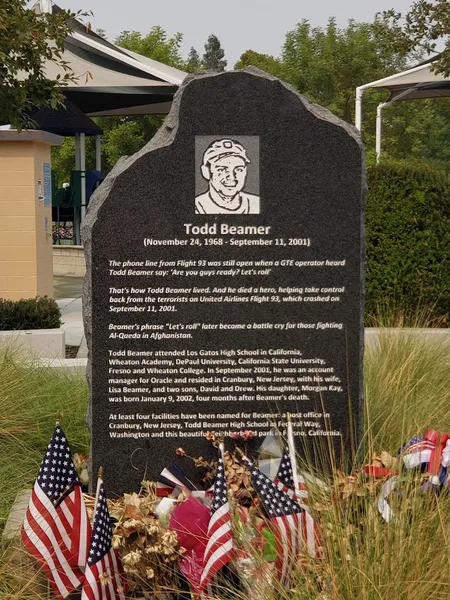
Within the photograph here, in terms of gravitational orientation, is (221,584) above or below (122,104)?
below

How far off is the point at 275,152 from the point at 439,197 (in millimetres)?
5736

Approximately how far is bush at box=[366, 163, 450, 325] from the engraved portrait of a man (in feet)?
18.4

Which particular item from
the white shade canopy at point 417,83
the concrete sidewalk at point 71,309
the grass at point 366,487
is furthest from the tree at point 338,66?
the grass at point 366,487

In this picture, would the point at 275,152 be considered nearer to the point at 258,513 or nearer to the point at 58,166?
the point at 258,513

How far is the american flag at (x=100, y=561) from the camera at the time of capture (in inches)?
151

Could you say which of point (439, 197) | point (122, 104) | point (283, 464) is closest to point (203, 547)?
point (283, 464)

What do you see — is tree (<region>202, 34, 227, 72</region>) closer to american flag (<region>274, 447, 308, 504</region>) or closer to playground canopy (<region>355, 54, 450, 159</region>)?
playground canopy (<region>355, 54, 450, 159</region>)

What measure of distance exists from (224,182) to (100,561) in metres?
1.93

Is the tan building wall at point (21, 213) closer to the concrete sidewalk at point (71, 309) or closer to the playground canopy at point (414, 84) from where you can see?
the concrete sidewalk at point (71, 309)

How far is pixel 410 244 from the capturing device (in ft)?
33.7

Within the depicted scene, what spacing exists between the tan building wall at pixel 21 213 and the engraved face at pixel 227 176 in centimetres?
688

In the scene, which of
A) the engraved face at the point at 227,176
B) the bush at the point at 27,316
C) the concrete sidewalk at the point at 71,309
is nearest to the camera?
the engraved face at the point at 227,176

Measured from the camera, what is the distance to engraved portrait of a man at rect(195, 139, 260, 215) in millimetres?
4809

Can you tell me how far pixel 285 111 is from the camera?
4.88 meters
